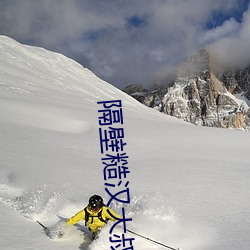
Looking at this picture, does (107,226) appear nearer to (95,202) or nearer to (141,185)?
(95,202)

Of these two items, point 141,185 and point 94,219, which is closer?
point 94,219

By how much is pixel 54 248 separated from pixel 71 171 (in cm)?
412

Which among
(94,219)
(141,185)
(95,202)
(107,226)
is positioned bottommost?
(107,226)

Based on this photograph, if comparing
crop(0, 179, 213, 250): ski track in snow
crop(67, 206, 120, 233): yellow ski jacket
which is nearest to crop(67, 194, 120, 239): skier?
crop(67, 206, 120, 233): yellow ski jacket

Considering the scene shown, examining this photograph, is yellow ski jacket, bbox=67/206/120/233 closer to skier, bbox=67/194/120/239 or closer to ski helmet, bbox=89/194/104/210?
skier, bbox=67/194/120/239

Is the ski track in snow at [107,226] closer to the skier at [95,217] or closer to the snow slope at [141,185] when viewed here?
the snow slope at [141,185]

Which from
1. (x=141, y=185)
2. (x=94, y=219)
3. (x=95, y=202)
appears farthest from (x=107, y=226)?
(x=141, y=185)

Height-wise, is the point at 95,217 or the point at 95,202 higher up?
the point at 95,202

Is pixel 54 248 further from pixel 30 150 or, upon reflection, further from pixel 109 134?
pixel 30 150

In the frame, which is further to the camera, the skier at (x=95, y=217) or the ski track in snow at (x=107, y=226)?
the skier at (x=95, y=217)

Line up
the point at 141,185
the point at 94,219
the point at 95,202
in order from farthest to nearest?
the point at 141,185, the point at 94,219, the point at 95,202

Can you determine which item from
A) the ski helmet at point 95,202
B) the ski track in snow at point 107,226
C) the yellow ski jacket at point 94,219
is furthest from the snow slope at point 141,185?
the ski helmet at point 95,202

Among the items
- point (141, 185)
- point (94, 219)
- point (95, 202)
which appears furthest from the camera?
point (141, 185)

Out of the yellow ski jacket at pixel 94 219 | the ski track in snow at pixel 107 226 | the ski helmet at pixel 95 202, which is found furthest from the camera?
the yellow ski jacket at pixel 94 219
